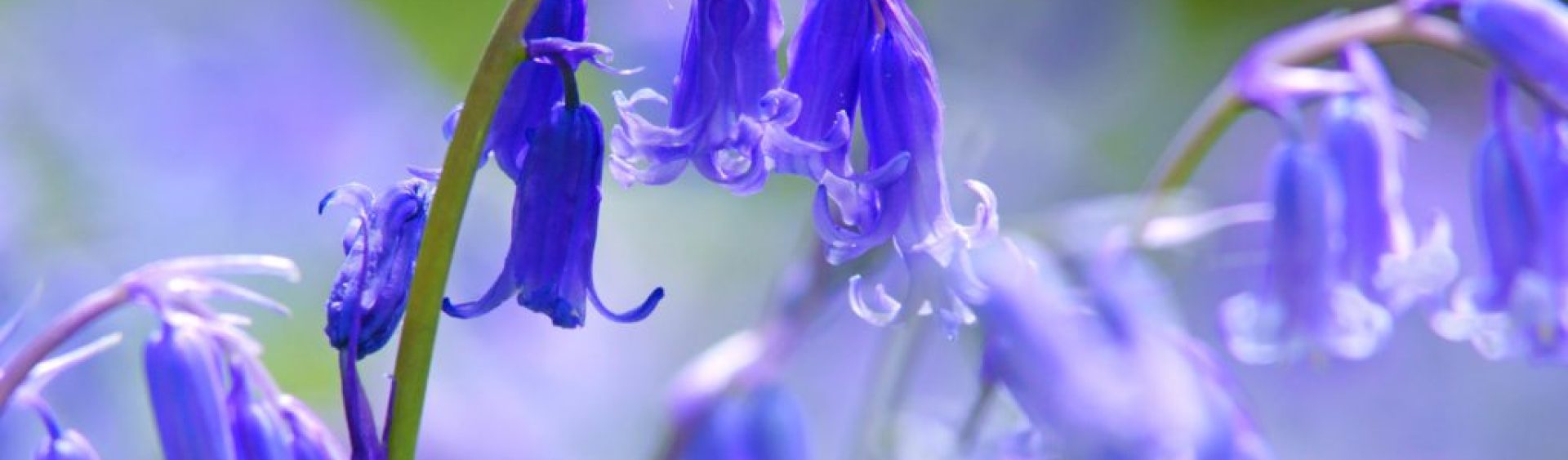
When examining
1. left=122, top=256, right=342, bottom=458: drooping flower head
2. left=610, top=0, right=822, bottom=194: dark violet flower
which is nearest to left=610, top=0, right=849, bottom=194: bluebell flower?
left=610, top=0, right=822, bottom=194: dark violet flower

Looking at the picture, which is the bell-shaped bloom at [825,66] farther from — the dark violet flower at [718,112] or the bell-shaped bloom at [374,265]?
the bell-shaped bloom at [374,265]

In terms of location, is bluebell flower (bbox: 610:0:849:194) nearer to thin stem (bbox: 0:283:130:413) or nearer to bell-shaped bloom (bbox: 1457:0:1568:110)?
thin stem (bbox: 0:283:130:413)

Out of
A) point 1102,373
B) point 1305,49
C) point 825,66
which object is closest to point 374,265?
point 825,66

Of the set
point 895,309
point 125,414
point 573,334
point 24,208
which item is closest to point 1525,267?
point 895,309

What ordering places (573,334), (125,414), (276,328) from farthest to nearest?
(573,334) → (276,328) → (125,414)

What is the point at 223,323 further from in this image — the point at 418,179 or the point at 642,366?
the point at 642,366

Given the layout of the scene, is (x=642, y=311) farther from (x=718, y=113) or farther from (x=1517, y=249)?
(x=1517, y=249)

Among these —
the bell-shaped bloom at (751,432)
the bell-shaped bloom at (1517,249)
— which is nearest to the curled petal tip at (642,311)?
the bell-shaped bloom at (751,432)
